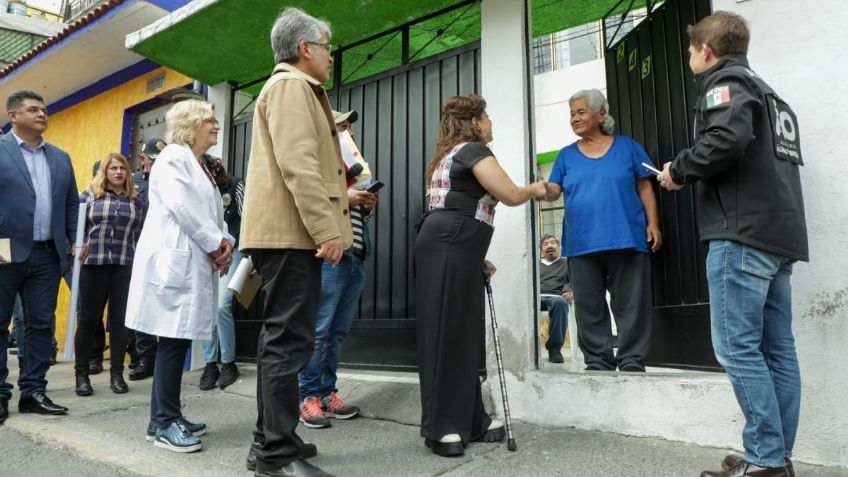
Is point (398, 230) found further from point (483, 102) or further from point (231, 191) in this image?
point (483, 102)

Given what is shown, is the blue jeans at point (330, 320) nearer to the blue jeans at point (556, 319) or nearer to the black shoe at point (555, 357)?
the black shoe at point (555, 357)

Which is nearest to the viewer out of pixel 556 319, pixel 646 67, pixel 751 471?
pixel 751 471

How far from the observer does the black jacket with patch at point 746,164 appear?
2074 millimetres

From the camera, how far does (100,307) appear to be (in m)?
4.29

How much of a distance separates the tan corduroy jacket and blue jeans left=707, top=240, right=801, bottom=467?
4.88 feet

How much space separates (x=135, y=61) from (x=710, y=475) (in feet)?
23.8

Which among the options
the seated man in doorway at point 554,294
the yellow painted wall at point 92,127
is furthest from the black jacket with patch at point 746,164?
the yellow painted wall at point 92,127

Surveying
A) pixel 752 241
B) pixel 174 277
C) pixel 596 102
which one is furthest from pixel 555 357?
pixel 174 277

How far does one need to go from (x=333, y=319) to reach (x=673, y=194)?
2232 millimetres

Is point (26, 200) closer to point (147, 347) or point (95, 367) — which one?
point (147, 347)

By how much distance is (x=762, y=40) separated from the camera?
8.94 ft

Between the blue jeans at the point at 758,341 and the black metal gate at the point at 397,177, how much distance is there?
2378mm

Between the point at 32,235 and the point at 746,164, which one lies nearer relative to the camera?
the point at 746,164

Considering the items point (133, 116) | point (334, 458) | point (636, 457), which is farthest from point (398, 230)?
point (133, 116)
